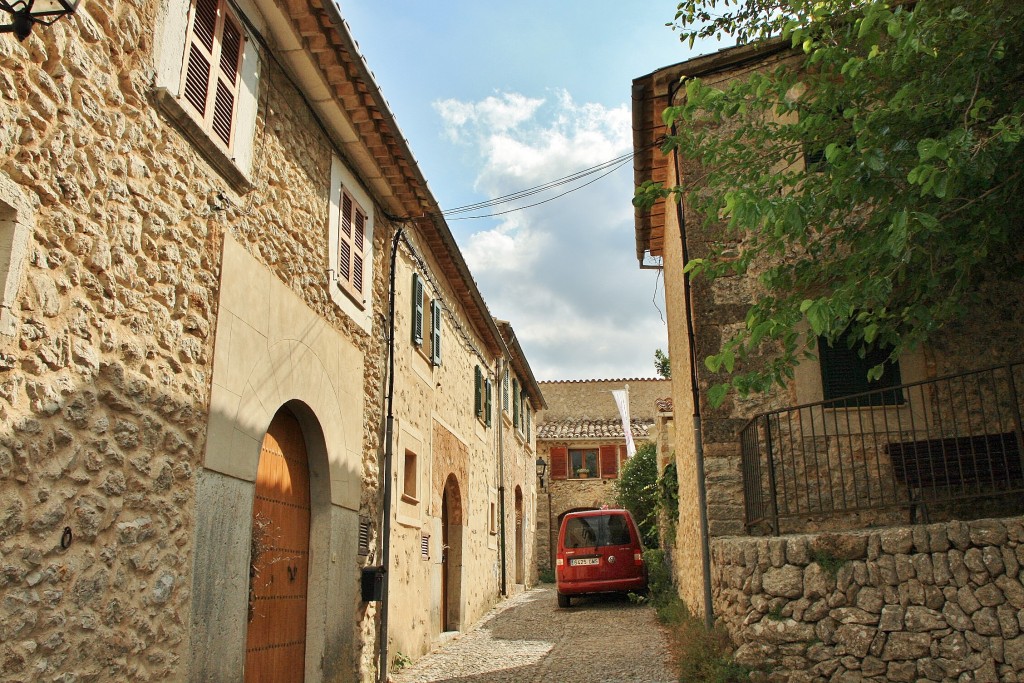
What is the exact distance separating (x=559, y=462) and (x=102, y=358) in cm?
2363

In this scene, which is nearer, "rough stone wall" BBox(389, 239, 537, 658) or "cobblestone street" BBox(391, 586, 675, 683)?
"cobblestone street" BBox(391, 586, 675, 683)

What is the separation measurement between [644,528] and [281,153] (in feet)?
51.9

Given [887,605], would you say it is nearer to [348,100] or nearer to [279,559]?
[279,559]

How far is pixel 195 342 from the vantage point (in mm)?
4613

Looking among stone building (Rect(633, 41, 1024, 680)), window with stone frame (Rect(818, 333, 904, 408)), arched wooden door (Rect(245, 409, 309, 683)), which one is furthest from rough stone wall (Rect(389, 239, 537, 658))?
window with stone frame (Rect(818, 333, 904, 408))

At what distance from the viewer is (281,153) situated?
597 centimetres

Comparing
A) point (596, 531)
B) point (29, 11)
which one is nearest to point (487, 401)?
point (596, 531)

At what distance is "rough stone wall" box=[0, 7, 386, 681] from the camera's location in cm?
326

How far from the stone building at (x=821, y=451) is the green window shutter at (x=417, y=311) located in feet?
10.2

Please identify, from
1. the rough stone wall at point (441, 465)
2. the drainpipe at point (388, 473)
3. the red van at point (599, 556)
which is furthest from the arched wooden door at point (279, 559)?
the red van at point (599, 556)

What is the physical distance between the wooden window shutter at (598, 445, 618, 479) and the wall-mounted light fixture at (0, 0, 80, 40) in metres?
24.3

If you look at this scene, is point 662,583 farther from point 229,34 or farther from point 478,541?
point 229,34

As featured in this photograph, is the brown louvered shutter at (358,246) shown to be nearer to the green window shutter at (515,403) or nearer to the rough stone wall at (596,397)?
the green window shutter at (515,403)

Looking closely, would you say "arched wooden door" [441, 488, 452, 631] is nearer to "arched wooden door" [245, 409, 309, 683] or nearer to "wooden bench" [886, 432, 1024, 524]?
"arched wooden door" [245, 409, 309, 683]
